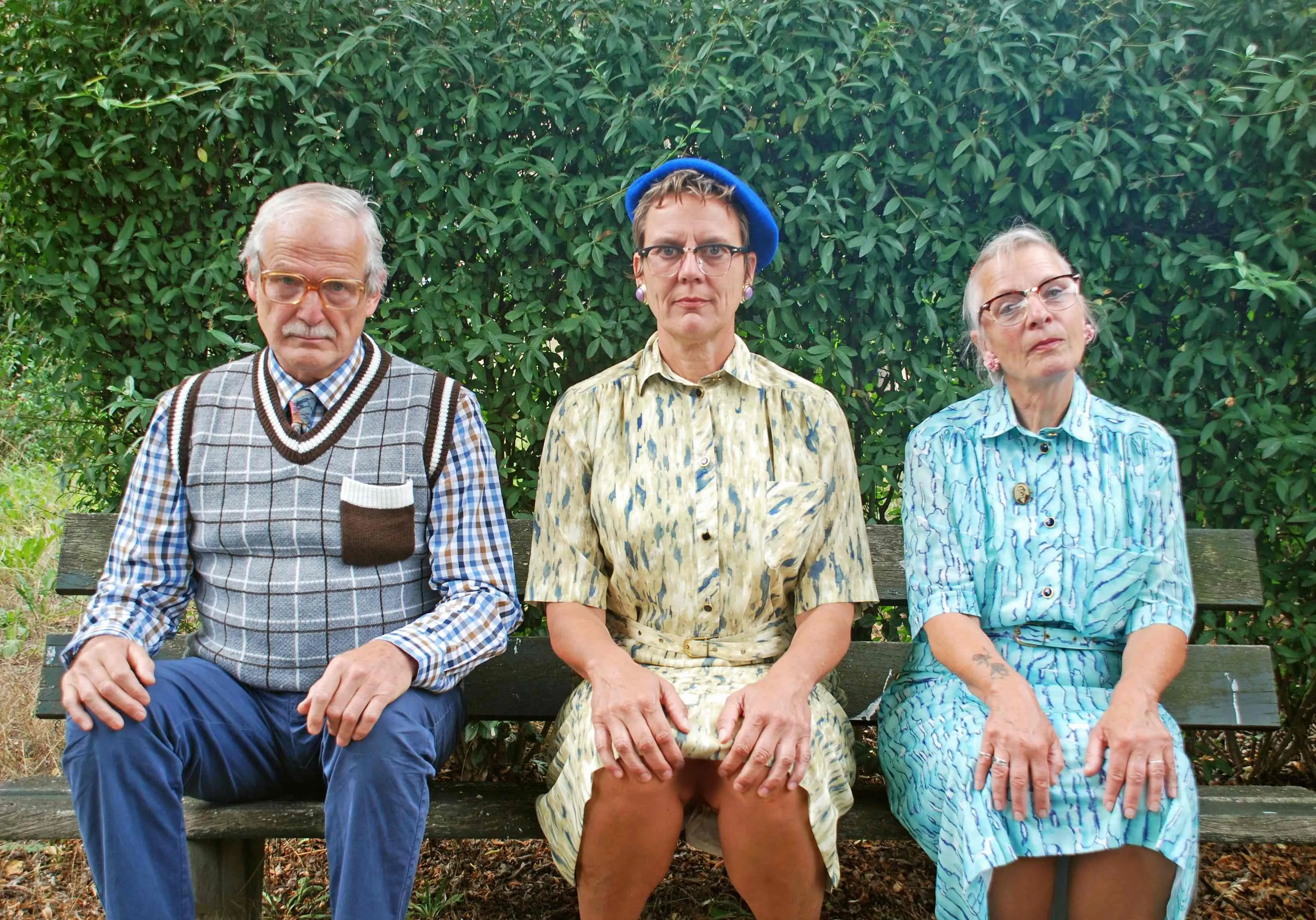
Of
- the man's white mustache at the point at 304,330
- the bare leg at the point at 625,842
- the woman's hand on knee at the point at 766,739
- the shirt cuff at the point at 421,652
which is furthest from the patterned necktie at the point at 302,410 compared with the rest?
the woman's hand on knee at the point at 766,739

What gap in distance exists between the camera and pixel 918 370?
3.11 m

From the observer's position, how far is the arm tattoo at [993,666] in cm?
228

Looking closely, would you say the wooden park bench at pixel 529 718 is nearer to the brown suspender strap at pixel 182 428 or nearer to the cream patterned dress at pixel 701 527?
the cream patterned dress at pixel 701 527

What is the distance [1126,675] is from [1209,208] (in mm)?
1611

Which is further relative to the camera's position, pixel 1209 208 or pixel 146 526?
pixel 1209 208

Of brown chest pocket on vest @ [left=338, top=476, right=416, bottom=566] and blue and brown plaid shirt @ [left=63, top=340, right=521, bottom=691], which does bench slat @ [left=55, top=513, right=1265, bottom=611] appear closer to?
blue and brown plaid shirt @ [left=63, top=340, right=521, bottom=691]

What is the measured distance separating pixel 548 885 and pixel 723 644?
1.27 meters

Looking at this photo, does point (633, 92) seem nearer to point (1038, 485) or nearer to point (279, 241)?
point (279, 241)

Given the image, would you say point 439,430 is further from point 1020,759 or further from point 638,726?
point 1020,759

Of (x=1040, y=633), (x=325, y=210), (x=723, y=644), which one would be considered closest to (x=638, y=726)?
(x=723, y=644)

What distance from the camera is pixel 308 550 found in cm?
238

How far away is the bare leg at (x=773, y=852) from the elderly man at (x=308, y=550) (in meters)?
0.67

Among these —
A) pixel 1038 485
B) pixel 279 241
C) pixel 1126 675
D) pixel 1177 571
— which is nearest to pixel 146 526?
pixel 279 241

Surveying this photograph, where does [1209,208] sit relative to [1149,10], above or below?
below
